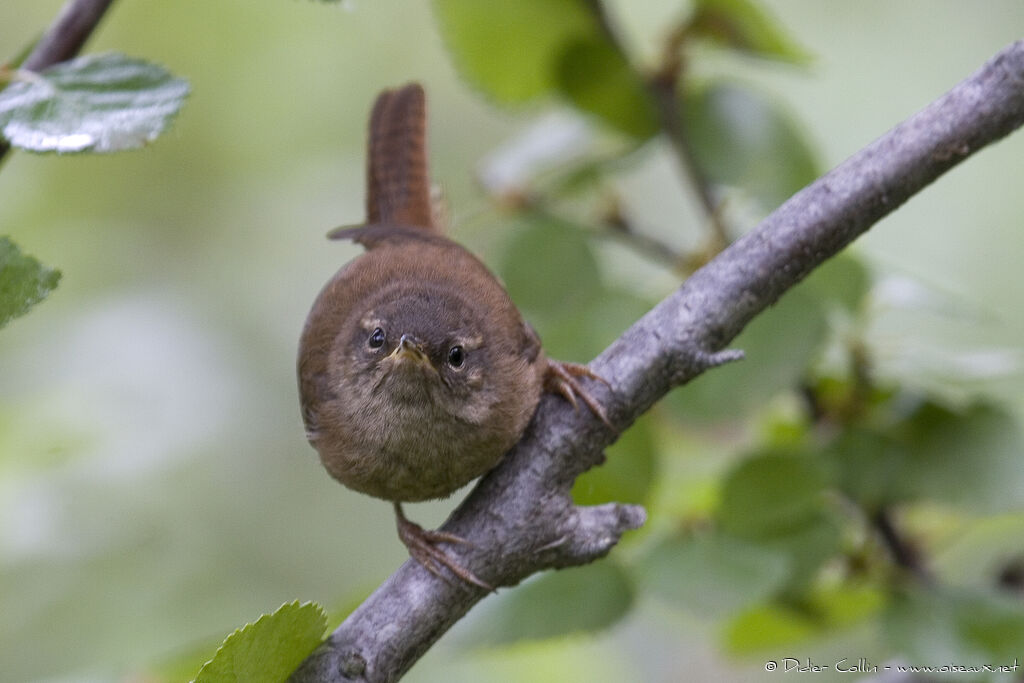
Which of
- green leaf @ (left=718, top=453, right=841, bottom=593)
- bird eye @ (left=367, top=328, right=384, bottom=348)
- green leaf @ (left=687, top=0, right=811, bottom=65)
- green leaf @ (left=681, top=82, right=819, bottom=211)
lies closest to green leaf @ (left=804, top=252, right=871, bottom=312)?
green leaf @ (left=681, top=82, right=819, bottom=211)

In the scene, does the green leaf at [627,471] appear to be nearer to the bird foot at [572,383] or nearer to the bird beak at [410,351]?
the bird foot at [572,383]

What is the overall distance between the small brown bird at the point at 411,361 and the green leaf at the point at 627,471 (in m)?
0.16

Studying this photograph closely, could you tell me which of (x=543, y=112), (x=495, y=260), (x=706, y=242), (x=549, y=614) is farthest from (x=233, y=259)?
A: (x=549, y=614)

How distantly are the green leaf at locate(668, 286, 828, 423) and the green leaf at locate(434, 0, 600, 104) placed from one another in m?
0.66

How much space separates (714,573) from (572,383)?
1.35ft

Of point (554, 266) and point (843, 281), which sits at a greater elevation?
point (554, 266)

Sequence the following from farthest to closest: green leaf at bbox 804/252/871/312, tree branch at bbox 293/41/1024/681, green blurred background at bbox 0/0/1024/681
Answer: green blurred background at bbox 0/0/1024/681 < green leaf at bbox 804/252/871/312 < tree branch at bbox 293/41/1024/681

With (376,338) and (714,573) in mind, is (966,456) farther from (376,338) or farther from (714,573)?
(376,338)

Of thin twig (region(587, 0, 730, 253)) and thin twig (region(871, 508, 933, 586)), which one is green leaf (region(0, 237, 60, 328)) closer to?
thin twig (region(587, 0, 730, 253))

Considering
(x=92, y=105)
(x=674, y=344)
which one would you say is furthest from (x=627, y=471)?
(x=92, y=105)

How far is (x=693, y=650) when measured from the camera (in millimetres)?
3777

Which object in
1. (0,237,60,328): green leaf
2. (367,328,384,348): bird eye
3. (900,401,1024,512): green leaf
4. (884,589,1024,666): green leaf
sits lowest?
(884,589,1024,666): green leaf

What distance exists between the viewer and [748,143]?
1.95 m

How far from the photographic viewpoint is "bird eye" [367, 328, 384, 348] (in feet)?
6.42
